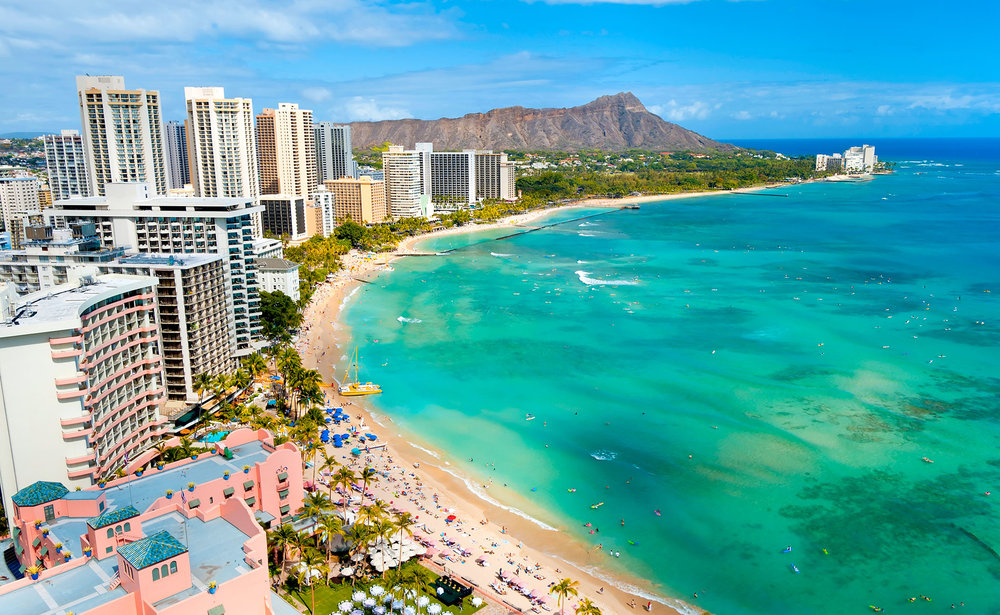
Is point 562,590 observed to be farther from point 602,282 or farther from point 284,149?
point 284,149

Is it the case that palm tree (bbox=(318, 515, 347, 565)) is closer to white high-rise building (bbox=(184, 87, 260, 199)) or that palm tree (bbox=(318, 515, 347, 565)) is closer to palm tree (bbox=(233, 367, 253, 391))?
palm tree (bbox=(233, 367, 253, 391))

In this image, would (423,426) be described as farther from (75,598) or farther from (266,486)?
(75,598)

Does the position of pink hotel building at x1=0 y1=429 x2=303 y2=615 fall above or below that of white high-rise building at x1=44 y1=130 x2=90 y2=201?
below

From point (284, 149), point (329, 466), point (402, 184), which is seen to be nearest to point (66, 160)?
point (284, 149)

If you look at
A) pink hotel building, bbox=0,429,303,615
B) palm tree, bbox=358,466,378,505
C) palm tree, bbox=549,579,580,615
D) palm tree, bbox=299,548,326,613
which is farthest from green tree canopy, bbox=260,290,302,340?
palm tree, bbox=549,579,580,615

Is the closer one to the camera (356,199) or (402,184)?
(356,199)

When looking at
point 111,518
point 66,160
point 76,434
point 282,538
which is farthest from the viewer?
point 66,160
